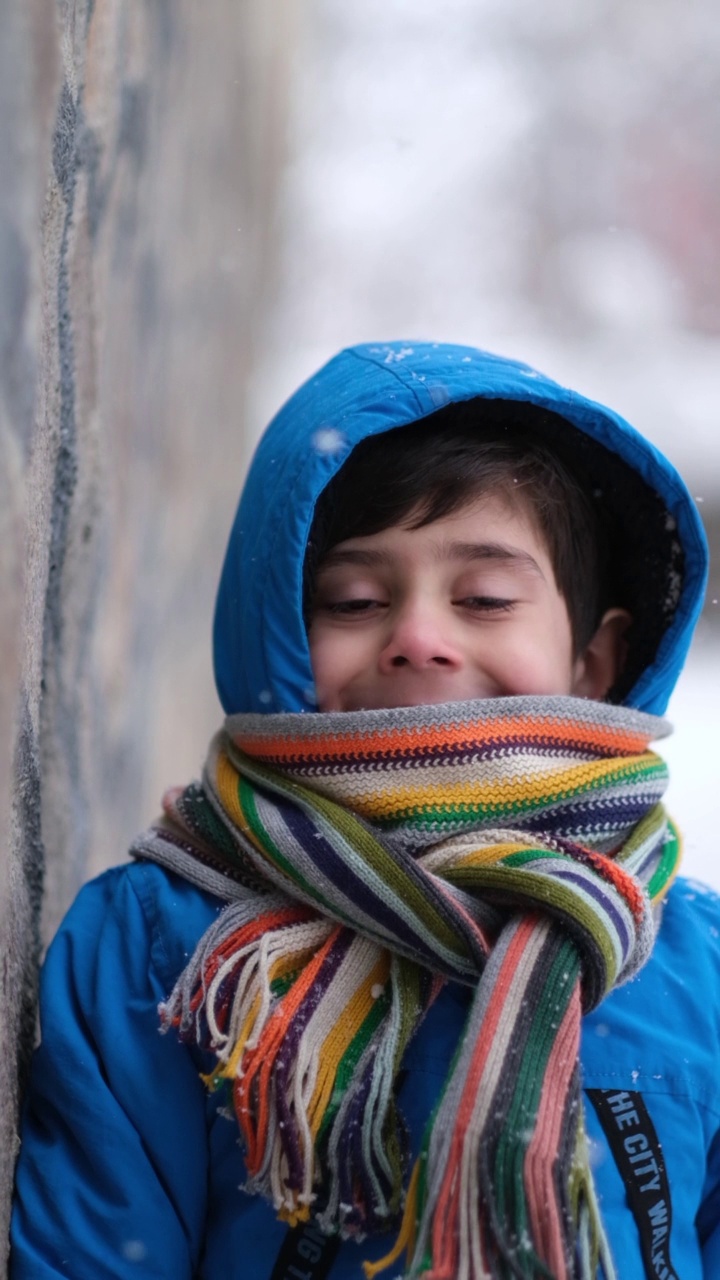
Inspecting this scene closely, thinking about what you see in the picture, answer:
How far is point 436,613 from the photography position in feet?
3.80

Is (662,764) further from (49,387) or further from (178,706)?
(178,706)

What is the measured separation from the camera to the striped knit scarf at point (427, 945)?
885 mm

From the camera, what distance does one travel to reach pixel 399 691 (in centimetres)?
116

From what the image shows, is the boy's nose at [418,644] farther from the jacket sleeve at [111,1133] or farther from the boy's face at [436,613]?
the jacket sleeve at [111,1133]

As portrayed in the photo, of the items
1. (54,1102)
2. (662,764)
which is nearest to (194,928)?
(54,1102)

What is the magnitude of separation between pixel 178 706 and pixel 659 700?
1.51 metres

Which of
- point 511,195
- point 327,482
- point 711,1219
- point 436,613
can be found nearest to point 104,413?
point 327,482

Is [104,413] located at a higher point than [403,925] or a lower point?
higher

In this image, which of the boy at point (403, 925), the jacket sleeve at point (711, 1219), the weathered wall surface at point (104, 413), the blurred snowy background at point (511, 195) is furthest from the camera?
the blurred snowy background at point (511, 195)

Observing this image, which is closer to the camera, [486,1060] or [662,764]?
[486,1060]

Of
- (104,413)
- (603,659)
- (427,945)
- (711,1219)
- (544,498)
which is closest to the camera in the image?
(427,945)

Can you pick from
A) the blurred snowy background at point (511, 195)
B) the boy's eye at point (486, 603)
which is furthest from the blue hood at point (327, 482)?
the blurred snowy background at point (511, 195)

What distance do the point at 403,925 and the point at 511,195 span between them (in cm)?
331

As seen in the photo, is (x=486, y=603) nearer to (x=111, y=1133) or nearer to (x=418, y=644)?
(x=418, y=644)
